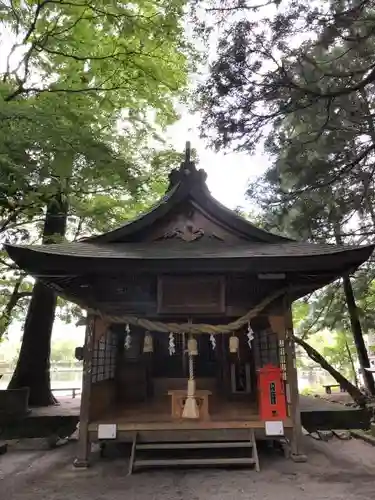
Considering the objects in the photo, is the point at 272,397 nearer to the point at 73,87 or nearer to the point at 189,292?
the point at 189,292

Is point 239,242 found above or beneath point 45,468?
above

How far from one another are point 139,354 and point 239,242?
3.66 metres

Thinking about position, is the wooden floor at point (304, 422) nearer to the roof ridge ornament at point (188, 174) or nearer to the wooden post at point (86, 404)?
the wooden post at point (86, 404)

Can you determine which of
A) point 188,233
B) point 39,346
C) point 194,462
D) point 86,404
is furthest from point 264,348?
point 39,346

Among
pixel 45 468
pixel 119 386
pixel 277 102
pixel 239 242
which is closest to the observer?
pixel 45 468

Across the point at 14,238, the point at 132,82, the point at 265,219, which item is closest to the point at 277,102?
the point at 132,82

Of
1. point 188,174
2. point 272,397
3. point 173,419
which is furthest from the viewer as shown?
point 188,174

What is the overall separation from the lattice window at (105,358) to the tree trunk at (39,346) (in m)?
3.65

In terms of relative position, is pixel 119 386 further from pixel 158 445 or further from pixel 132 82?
pixel 132 82

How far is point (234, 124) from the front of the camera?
6.33m

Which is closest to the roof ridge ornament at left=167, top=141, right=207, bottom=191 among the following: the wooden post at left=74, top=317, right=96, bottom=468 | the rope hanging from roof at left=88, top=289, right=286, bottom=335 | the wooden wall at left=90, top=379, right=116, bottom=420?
the rope hanging from roof at left=88, top=289, right=286, bottom=335

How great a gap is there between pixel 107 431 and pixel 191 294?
8.19 feet

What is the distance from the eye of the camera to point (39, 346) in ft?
37.8

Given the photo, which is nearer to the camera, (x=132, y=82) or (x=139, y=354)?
(x=132, y=82)
